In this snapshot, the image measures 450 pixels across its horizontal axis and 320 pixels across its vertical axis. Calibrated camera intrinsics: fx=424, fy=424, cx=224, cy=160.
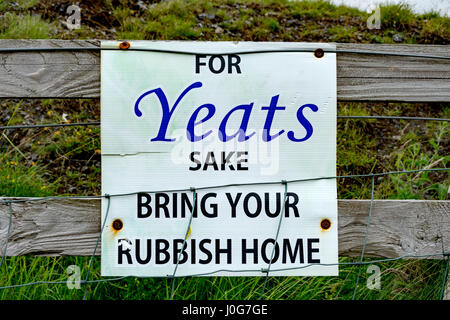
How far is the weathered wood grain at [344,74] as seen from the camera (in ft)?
5.66

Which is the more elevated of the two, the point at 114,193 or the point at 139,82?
A: the point at 139,82

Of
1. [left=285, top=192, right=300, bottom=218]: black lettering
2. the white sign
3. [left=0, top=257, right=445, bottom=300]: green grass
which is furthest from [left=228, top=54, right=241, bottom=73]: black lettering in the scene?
[left=0, top=257, right=445, bottom=300]: green grass

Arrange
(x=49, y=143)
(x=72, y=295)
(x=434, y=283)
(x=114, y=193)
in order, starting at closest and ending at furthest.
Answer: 1. (x=114, y=193)
2. (x=72, y=295)
3. (x=434, y=283)
4. (x=49, y=143)

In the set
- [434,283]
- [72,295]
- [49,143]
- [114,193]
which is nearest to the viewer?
[114,193]

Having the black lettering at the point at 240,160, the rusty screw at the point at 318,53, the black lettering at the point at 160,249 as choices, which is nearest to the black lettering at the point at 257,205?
the black lettering at the point at 240,160

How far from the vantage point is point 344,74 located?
1.78 metres

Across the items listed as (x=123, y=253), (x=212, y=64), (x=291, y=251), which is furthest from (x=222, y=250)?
(x=212, y=64)

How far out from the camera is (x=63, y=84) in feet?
5.66

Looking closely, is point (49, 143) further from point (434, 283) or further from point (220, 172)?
point (434, 283)

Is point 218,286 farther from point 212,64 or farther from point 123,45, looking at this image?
point 123,45

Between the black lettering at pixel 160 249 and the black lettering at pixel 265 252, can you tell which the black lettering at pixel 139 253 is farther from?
the black lettering at pixel 265 252

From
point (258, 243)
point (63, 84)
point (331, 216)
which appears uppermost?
point (63, 84)

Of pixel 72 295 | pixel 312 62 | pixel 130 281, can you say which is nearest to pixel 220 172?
pixel 312 62
